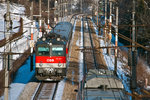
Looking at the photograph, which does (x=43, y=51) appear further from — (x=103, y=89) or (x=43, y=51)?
(x=103, y=89)

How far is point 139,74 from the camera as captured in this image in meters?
27.2

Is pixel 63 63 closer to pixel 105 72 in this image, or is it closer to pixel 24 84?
pixel 24 84

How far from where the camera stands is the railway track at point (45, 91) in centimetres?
1742

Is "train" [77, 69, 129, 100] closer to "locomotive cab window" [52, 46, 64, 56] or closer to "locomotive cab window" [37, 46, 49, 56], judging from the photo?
"locomotive cab window" [52, 46, 64, 56]

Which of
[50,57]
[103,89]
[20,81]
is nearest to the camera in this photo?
[103,89]

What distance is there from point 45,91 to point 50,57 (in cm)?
234

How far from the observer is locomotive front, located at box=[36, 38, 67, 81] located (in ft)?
62.7

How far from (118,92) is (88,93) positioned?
127 centimetres

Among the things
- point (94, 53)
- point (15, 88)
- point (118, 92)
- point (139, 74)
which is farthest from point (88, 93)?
point (94, 53)

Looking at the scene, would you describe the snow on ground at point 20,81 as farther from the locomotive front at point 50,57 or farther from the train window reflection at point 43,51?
the train window reflection at point 43,51

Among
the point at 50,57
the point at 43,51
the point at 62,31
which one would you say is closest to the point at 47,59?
the point at 50,57

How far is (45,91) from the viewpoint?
18734mm

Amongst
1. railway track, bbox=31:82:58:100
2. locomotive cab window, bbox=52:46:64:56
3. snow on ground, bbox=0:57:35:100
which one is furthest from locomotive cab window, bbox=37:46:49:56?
snow on ground, bbox=0:57:35:100

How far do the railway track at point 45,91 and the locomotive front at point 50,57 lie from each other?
40.8 inches
